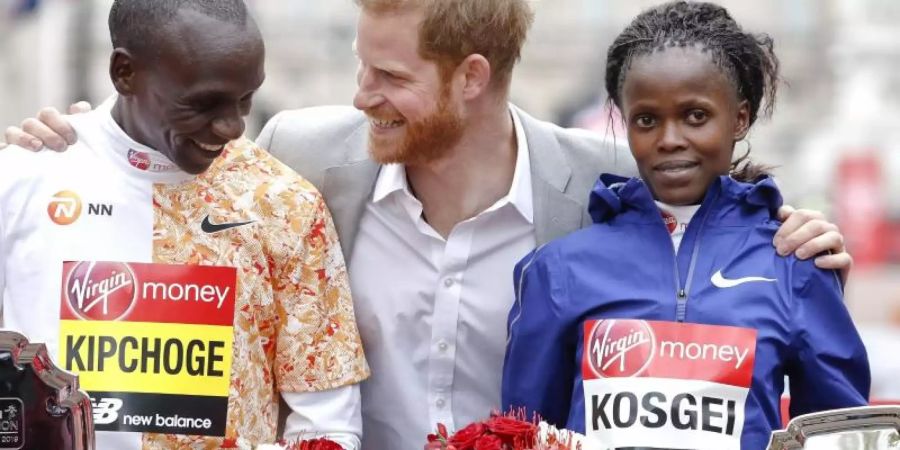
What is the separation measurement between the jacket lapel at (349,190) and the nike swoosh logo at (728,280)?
3.65 feet

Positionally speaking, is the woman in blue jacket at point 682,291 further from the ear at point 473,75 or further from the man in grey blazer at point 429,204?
the ear at point 473,75

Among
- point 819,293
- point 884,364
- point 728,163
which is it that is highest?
point 728,163

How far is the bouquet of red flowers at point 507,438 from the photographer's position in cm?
416

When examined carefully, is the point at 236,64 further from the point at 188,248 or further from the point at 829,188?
the point at 829,188

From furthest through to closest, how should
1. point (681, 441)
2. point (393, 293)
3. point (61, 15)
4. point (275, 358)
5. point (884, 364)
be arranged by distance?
point (61, 15) < point (884, 364) < point (393, 293) < point (275, 358) < point (681, 441)

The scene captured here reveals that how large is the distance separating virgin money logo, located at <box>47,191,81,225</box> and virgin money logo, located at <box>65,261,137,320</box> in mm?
121

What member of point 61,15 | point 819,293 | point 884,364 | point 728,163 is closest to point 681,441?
point 819,293

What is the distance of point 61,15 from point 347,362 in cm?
3318

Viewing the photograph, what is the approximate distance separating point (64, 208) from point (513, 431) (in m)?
1.29

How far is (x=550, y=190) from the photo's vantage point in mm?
5434

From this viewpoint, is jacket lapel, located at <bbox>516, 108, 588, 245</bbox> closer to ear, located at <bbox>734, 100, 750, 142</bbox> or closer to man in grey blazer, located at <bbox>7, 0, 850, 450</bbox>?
man in grey blazer, located at <bbox>7, 0, 850, 450</bbox>

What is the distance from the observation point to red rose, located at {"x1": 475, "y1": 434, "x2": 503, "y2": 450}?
4152mm

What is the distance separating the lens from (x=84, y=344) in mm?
4602

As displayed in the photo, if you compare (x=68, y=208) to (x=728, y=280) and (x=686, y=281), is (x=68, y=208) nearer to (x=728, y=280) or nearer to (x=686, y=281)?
(x=686, y=281)
